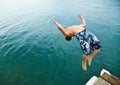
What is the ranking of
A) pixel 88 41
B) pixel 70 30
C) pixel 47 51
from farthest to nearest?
1. pixel 47 51
2. pixel 88 41
3. pixel 70 30

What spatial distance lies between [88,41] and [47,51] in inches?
428

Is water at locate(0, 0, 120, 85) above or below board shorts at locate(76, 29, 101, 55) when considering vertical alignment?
below

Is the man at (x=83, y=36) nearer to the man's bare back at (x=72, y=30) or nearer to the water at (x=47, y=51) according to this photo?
the man's bare back at (x=72, y=30)

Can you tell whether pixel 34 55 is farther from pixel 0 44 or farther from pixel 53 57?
pixel 0 44

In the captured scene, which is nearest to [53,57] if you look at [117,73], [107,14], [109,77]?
[117,73]

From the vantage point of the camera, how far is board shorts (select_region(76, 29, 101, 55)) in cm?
734

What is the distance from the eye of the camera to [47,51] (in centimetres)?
1811

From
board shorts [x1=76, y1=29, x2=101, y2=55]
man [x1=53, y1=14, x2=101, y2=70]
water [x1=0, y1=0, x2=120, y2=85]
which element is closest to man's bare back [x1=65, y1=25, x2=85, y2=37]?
man [x1=53, y1=14, x2=101, y2=70]

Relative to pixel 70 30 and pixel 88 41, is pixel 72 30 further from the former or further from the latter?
pixel 88 41

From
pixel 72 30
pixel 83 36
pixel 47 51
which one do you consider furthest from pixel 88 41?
pixel 47 51

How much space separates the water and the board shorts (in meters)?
6.34

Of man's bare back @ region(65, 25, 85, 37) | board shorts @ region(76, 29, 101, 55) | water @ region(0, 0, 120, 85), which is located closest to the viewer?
man's bare back @ region(65, 25, 85, 37)

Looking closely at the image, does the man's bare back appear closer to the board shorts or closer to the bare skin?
the bare skin

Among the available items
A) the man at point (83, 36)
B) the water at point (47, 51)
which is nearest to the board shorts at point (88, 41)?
the man at point (83, 36)
